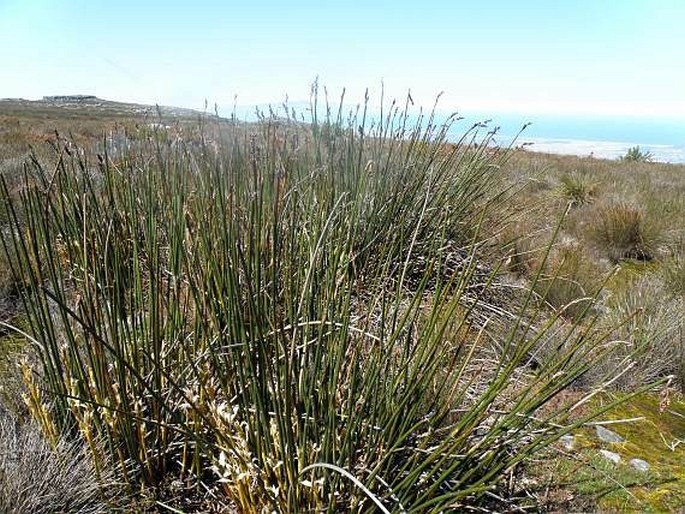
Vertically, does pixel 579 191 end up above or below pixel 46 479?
below

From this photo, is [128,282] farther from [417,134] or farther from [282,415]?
[417,134]

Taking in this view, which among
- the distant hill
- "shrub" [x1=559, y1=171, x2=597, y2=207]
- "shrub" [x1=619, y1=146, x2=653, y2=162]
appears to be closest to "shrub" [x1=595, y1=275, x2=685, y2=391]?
Answer: "shrub" [x1=559, y1=171, x2=597, y2=207]

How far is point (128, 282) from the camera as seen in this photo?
1418 mm

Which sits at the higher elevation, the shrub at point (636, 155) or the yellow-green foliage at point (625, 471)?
the yellow-green foliage at point (625, 471)

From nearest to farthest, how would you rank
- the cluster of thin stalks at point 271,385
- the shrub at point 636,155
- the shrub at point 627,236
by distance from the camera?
the cluster of thin stalks at point 271,385
the shrub at point 627,236
the shrub at point 636,155

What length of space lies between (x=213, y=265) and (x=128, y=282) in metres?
0.35

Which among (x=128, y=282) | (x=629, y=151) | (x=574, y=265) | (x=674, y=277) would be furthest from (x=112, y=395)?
(x=629, y=151)

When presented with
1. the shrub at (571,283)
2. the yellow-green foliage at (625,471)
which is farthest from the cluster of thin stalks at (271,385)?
the shrub at (571,283)

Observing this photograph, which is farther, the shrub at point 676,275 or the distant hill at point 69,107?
the distant hill at point 69,107

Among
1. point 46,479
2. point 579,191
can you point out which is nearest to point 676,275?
point 46,479

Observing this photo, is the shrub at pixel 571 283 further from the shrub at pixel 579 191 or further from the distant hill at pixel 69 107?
the distant hill at pixel 69 107

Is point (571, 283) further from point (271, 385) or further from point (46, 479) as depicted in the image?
point (46, 479)

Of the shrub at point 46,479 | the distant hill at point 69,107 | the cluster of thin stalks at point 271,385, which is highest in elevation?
the cluster of thin stalks at point 271,385

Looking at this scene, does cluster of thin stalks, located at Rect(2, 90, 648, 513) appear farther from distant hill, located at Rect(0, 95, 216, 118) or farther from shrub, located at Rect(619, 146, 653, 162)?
distant hill, located at Rect(0, 95, 216, 118)
